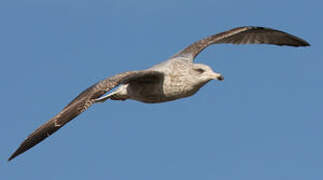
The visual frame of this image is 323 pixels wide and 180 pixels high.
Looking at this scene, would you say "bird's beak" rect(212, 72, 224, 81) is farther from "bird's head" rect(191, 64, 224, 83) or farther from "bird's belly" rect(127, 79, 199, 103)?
"bird's belly" rect(127, 79, 199, 103)

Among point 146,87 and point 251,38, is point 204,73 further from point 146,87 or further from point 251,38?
point 251,38

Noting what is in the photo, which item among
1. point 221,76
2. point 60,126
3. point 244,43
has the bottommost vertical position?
point 60,126

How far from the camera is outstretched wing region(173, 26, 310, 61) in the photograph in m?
19.1

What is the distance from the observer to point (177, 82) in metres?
15.6

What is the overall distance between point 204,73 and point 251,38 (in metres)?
5.33

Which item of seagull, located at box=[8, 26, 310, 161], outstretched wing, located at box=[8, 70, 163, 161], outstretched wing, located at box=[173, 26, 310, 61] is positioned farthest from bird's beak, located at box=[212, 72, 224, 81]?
outstretched wing, located at box=[173, 26, 310, 61]

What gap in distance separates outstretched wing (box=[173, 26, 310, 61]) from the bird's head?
3115mm

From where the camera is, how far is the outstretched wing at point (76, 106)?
1352cm

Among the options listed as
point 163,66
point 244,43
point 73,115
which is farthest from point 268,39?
point 73,115

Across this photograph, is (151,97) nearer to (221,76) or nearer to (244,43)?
(221,76)

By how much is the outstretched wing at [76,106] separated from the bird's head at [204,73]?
0.85 metres

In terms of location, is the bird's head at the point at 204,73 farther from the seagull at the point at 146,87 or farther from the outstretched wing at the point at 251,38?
the outstretched wing at the point at 251,38

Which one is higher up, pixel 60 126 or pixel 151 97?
pixel 151 97

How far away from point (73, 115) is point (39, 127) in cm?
78
